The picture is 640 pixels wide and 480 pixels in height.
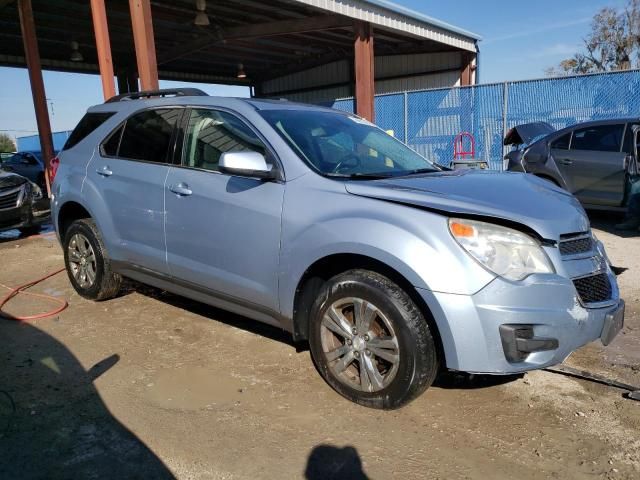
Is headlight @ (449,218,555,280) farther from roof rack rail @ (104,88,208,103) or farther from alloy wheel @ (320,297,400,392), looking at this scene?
roof rack rail @ (104,88,208,103)

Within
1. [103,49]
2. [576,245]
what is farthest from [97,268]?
[103,49]

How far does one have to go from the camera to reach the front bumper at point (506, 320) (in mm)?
2479

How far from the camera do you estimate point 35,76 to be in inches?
431

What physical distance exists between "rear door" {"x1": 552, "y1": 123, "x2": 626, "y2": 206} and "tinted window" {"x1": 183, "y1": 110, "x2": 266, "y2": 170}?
6557 mm

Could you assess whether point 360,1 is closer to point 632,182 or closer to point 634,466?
point 632,182

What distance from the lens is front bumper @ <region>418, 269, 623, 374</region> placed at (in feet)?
8.13

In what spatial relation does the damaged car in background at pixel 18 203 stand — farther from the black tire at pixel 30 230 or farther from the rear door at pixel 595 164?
the rear door at pixel 595 164

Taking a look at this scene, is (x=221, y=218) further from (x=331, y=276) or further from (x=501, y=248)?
(x=501, y=248)

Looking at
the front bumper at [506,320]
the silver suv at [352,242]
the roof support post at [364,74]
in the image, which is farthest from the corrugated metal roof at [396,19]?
the front bumper at [506,320]

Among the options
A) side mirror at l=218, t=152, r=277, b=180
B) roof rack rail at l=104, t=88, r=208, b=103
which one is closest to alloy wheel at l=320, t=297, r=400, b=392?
side mirror at l=218, t=152, r=277, b=180

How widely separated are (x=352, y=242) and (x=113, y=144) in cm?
270

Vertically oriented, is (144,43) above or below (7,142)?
above

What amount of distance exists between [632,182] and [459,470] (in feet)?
22.0

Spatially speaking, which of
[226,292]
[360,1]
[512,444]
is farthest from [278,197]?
[360,1]
